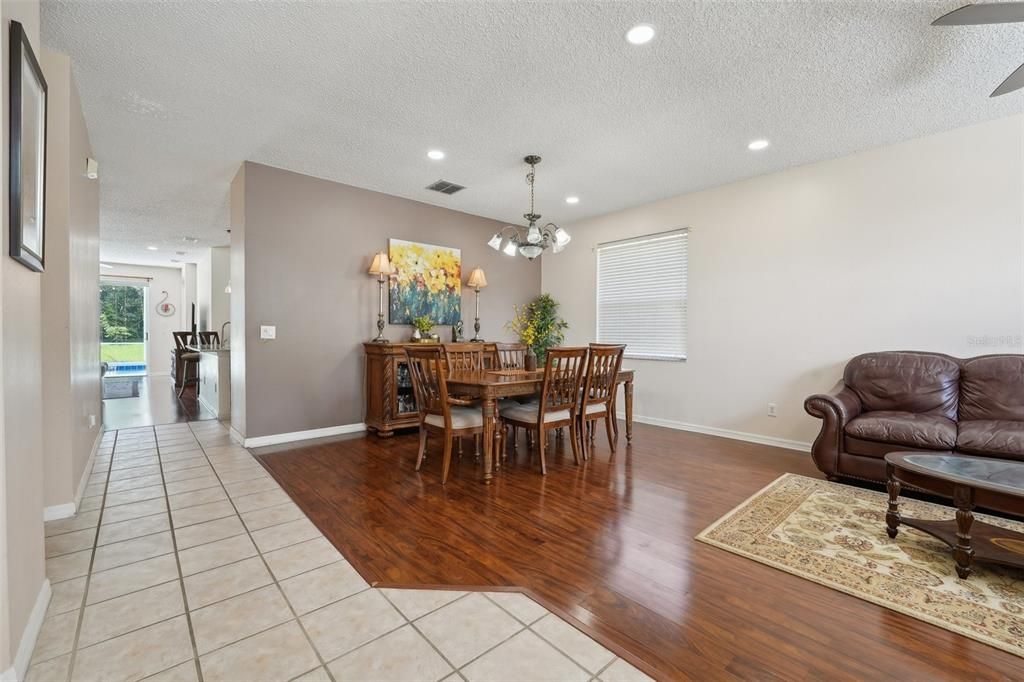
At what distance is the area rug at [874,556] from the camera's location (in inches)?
66.8

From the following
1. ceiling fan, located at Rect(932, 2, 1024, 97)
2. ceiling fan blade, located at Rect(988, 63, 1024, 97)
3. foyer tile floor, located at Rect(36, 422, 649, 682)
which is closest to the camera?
foyer tile floor, located at Rect(36, 422, 649, 682)

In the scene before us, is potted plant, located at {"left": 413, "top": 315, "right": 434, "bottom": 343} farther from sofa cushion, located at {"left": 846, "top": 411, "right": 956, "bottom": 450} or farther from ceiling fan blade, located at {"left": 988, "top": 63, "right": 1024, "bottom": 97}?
ceiling fan blade, located at {"left": 988, "top": 63, "right": 1024, "bottom": 97}

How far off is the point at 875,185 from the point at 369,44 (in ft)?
13.7

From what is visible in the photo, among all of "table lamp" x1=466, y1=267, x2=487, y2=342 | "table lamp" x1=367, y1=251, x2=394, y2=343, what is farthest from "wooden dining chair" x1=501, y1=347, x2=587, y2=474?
"table lamp" x1=466, y1=267, x2=487, y2=342

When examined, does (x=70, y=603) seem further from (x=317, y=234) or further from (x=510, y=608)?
(x=317, y=234)

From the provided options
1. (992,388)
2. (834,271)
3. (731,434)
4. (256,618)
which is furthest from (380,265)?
(992,388)

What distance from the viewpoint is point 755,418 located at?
4469mm

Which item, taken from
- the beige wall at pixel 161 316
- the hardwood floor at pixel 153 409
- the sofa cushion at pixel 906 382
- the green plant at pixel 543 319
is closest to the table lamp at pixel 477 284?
the green plant at pixel 543 319

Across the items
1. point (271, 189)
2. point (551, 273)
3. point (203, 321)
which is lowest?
point (203, 321)

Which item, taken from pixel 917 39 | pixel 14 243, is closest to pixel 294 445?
pixel 14 243

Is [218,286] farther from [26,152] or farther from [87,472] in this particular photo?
[26,152]

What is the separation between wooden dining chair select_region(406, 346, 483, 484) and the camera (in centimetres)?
314

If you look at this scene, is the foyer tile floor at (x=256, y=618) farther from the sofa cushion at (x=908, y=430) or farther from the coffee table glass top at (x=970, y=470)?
the sofa cushion at (x=908, y=430)

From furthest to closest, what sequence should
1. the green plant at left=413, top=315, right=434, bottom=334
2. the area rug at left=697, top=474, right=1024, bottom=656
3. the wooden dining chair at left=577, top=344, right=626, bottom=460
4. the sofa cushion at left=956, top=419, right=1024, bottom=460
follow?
1. the green plant at left=413, top=315, right=434, bottom=334
2. the wooden dining chair at left=577, top=344, right=626, bottom=460
3. the sofa cushion at left=956, top=419, right=1024, bottom=460
4. the area rug at left=697, top=474, right=1024, bottom=656
